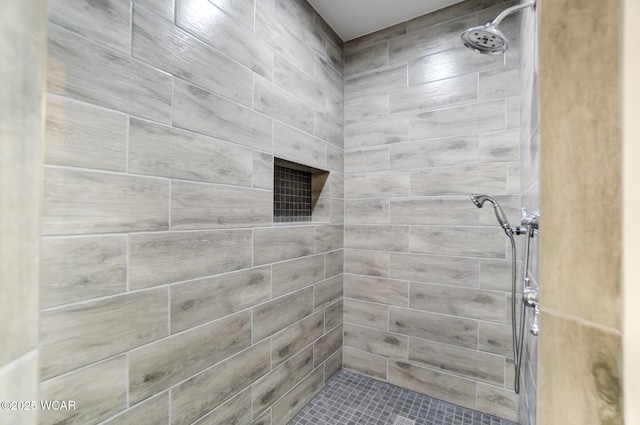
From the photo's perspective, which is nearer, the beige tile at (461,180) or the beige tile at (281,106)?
the beige tile at (281,106)

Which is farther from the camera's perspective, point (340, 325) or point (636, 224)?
point (340, 325)

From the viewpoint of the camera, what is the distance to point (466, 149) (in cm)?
179

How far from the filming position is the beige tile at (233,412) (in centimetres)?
118

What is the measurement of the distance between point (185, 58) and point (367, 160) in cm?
140

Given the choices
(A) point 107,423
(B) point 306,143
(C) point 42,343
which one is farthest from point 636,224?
(B) point 306,143

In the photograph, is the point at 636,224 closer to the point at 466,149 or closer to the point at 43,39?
the point at 43,39

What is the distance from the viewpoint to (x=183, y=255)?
1.07 m

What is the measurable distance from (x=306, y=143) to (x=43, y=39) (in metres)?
1.54

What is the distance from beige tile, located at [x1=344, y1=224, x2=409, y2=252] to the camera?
1983mm

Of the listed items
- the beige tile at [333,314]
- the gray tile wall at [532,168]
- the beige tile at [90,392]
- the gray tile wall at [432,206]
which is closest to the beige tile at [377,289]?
the gray tile wall at [432,206]

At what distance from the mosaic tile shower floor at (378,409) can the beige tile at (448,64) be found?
7.24 feet

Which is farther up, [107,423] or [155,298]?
[155,298]

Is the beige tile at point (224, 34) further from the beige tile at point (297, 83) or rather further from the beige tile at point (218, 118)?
the beige tile at point (218, 118)

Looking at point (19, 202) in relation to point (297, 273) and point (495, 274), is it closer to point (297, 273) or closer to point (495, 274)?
point (297, 273)
